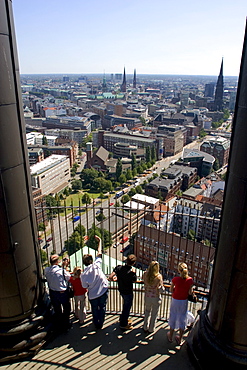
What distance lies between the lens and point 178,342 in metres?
3.11

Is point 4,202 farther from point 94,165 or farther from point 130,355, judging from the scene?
point 94,165

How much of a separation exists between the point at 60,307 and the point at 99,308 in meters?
0.40

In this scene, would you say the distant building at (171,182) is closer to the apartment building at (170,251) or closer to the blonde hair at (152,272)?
the apartment building at (170,251)

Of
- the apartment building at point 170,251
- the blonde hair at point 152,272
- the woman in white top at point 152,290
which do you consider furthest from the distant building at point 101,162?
the blonde hair at point 152,272

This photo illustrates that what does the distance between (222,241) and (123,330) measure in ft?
5.10

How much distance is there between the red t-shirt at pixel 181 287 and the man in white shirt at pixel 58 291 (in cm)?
110

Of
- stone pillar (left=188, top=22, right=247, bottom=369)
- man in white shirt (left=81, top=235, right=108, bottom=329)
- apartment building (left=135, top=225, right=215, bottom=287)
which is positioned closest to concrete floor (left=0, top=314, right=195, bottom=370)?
man in white shirt (left=81, top=235, right=108, bottom=329)

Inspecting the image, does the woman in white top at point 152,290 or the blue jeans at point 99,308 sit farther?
the blue jeans at point 99,308

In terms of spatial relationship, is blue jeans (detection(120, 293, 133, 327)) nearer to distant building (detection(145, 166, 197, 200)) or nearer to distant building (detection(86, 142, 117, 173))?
distant building (detection(145, 166, 197, 200))

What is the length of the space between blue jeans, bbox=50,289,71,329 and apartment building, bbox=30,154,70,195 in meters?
27.7

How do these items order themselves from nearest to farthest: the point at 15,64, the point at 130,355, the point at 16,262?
the point at 15,64
the point at 16,262
the point at 130,355

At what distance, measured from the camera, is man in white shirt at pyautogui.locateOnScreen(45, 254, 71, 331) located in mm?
3105

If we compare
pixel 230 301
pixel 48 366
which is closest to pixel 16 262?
pixel 48 366

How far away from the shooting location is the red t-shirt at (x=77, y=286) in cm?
327
